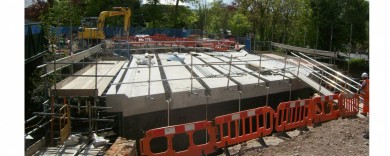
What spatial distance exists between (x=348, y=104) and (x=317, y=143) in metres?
4.71

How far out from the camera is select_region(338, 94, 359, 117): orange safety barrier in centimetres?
1205

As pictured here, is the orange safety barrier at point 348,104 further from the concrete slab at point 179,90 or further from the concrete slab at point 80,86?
the concrete slab at point 80,86

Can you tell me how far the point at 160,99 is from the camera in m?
9.66

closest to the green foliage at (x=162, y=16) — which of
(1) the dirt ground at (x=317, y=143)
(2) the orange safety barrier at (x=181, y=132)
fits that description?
(1) the dirt ground at (x=317, y=143)

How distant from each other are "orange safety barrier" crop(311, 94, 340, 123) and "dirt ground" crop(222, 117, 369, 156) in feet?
2.75

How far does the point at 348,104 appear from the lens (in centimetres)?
1265

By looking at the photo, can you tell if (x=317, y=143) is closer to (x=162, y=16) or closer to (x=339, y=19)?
(x=339, y=19)

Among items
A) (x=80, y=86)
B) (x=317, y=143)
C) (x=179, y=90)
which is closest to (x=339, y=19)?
(x=179, y=90)

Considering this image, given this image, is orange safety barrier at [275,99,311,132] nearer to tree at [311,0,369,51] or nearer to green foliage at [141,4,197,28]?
tree at [311,0,369,51]

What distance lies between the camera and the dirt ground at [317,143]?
8.19 metres

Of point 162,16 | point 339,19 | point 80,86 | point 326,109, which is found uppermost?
point 162,16

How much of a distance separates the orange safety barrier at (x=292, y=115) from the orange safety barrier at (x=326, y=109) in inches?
9.5

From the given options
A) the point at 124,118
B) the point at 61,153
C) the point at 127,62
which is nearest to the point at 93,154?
the point at 61,153

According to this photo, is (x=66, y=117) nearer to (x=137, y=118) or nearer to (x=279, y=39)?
(x=137, y=118)
